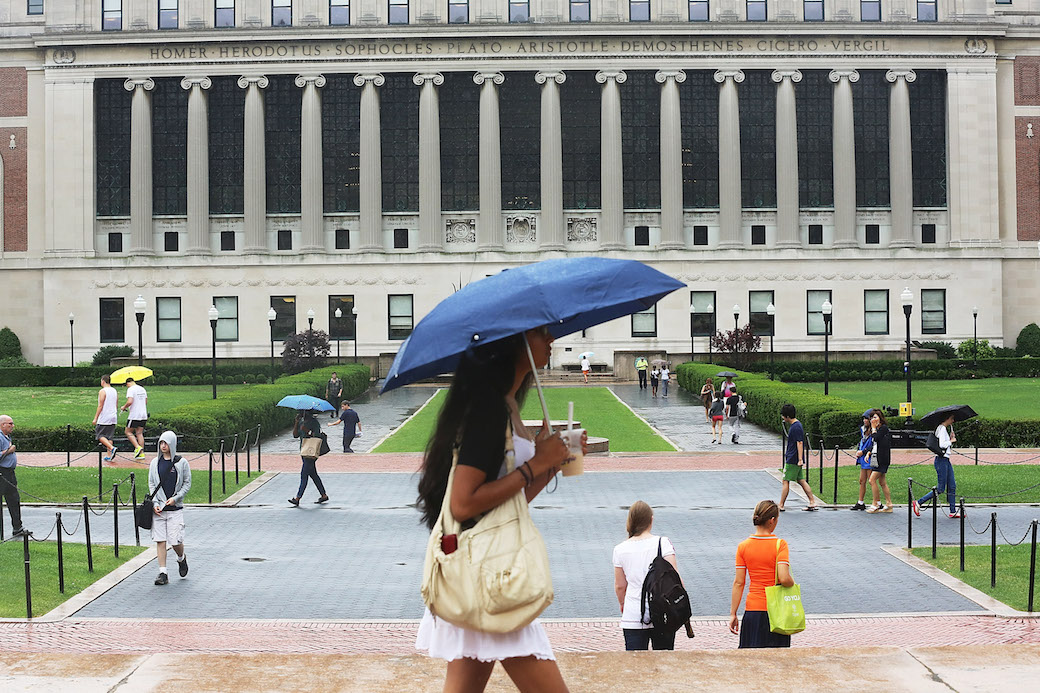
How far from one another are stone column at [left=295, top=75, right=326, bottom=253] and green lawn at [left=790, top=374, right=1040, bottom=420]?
1243 inches

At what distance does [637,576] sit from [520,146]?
65006 millimetres

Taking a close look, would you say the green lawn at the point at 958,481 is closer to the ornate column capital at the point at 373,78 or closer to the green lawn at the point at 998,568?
the green lawn at the point at 998,568

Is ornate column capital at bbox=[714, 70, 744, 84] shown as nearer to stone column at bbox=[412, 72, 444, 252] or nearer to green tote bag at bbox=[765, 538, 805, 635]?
stone column at bbox=[412, 72, 444, 252]

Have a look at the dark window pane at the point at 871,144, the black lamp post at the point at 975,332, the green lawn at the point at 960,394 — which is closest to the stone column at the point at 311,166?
the green lawn at the point at 960,394

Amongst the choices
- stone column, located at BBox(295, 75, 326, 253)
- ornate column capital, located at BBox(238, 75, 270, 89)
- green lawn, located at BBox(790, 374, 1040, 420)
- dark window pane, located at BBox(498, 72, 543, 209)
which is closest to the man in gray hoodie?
green lawn, located at BBox(790, 374, 1040, 420)

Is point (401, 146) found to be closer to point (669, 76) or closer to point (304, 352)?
point (669, 76)

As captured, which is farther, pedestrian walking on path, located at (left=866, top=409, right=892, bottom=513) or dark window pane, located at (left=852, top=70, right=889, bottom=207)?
dark window pane, located at (left=852, top=70, right=889, bottom=207)

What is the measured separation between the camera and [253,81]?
72000mm

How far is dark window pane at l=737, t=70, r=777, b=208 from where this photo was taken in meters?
73.2

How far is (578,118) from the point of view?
73.3m

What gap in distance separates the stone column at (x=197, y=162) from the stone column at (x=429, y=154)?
12856 mm

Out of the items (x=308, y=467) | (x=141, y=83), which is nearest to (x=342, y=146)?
(x=141, y=83)

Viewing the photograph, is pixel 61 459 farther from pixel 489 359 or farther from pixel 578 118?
pixel 578 118

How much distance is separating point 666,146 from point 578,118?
5.70 m
